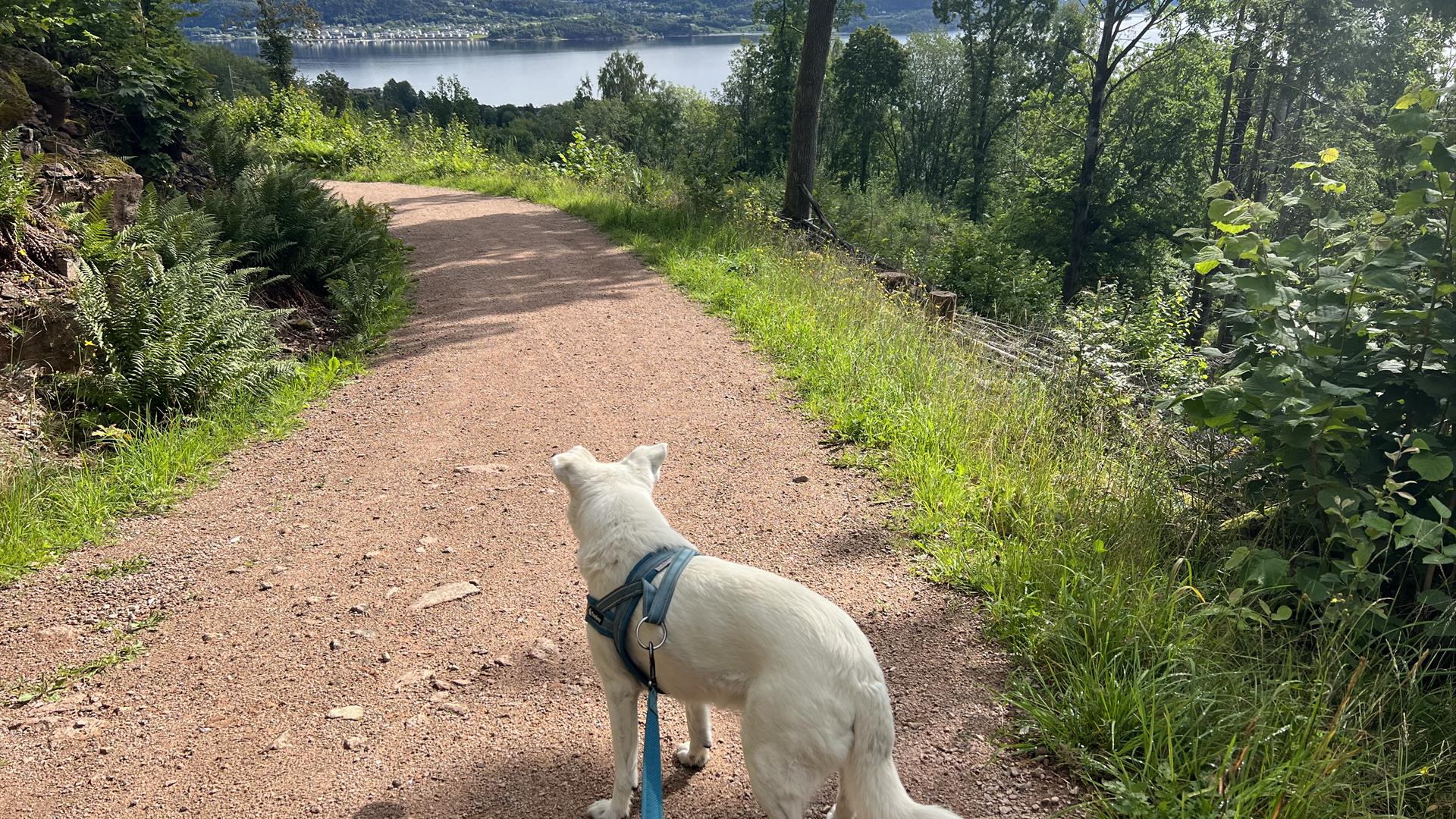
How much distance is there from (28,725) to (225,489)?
89.1 inches

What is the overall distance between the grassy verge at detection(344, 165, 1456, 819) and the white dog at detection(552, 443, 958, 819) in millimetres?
1005

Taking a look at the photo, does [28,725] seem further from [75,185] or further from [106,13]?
[106,13]

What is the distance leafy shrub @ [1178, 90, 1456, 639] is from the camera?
3.01m

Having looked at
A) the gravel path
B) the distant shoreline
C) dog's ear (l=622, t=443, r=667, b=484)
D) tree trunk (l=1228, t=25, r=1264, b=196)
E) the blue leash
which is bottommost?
the gravel path

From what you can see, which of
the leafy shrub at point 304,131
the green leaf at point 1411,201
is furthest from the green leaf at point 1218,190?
the leafy shrub at point 304,131

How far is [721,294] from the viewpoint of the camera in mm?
9461

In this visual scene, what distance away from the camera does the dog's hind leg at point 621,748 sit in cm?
259

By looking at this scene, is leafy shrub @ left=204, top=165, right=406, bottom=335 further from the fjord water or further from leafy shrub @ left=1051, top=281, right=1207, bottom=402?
the fjord water

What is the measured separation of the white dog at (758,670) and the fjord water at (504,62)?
312 feet

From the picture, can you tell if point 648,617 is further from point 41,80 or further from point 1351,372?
point 41,80

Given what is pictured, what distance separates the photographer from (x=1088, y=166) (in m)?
30.0

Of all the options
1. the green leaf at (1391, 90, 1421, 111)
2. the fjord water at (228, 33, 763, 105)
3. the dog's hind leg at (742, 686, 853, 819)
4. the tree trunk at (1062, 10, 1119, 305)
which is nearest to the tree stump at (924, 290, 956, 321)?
the green leaf at (1391, 90, 1421, 111)

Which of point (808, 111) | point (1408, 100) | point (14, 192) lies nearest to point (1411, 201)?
point (1408, 100)

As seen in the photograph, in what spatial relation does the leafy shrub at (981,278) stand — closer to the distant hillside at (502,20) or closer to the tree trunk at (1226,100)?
the tree trunk at (1226,100)
